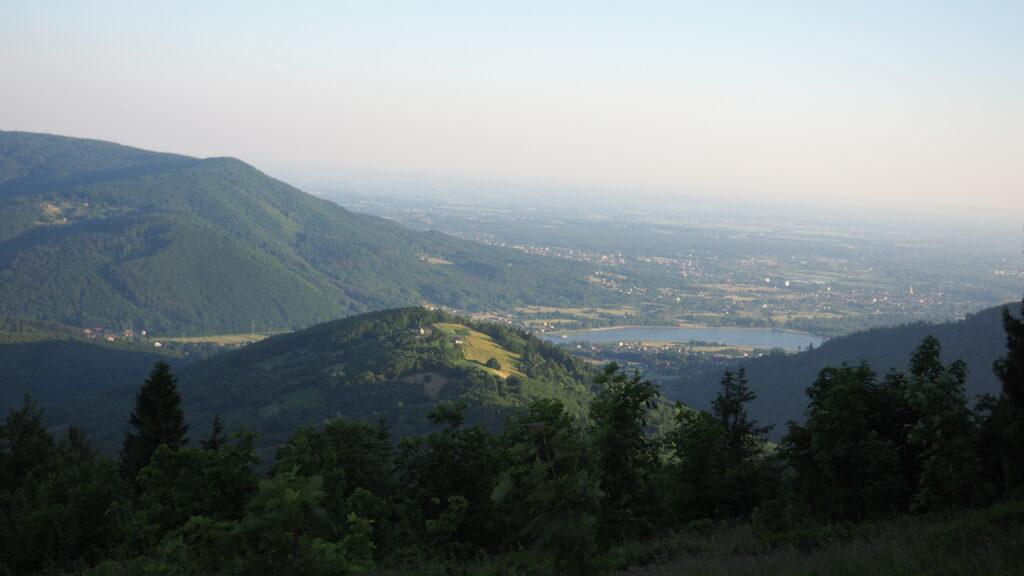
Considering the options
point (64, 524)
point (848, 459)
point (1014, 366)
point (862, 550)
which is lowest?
point (64, 524)

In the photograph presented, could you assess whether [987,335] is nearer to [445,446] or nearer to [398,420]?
[398,420]

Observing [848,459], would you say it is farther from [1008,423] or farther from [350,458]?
[350,458]

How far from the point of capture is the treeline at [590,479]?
12.6 m

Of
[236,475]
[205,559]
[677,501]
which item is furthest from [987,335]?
[205,559]

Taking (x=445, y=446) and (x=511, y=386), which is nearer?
(x=445, y=446)

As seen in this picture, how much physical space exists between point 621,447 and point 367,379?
8634 centimetres

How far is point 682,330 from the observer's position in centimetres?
16850

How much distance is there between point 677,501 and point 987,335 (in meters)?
81.3

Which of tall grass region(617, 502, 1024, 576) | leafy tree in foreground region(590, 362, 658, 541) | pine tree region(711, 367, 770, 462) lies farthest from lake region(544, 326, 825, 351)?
tall grass region(617, 502, 1024, 576)

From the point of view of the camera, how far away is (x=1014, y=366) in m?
14.0

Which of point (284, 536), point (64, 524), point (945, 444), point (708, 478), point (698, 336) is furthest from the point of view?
point (698, 336)

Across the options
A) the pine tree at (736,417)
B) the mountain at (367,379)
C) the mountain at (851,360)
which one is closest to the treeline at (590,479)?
the pine tree at (736,417)

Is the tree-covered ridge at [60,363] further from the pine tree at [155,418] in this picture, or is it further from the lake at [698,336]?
the lake at [698,336]

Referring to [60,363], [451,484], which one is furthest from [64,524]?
[60,363]
